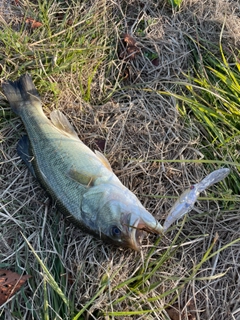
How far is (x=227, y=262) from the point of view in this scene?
3008 millimetres

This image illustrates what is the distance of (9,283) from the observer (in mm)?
2770

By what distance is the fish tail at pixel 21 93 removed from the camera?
330 centimetres

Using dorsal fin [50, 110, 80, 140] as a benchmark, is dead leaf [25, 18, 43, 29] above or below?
above

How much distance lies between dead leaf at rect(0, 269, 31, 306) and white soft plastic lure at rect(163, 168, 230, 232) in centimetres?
115

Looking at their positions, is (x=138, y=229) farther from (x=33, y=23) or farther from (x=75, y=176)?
(x=33, y=23)

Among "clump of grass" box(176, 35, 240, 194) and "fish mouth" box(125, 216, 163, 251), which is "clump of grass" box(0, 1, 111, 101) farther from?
"fish mouth" box(125, 216, 163, 251)

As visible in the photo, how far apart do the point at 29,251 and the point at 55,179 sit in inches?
23.4

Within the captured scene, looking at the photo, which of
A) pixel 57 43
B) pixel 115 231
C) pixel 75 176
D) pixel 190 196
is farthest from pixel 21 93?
pixel 190 196

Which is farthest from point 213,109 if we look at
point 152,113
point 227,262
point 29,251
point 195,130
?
point 29,251

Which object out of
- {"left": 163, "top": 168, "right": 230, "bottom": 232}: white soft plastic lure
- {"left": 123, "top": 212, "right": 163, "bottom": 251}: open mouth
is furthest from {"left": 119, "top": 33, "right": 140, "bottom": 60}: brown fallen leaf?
{"left": 123, "top": 212, "right": 163, "bottom": 251}: open mouth

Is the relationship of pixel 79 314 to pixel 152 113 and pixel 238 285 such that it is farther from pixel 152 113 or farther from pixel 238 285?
pixel 152 113

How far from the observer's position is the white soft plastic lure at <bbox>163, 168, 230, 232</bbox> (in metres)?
2.97

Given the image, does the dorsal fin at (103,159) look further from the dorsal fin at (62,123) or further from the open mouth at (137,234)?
the open mouth at (137,234)

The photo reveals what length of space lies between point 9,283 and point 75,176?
3.01 feet
